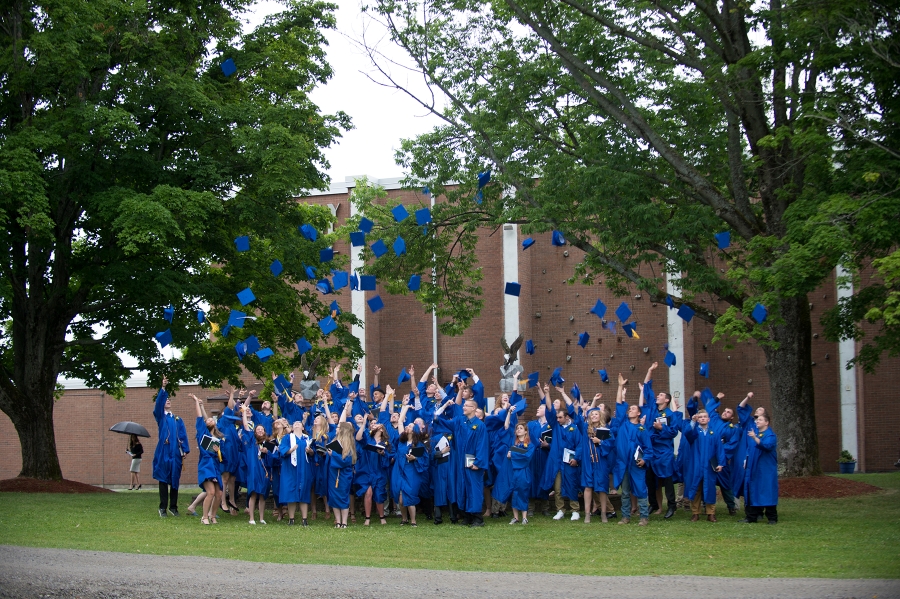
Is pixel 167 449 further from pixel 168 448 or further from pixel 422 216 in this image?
pixel 422 216

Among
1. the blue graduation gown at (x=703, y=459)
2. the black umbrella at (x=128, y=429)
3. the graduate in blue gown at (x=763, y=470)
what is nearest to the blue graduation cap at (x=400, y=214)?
the blue graduation gown at (x=703, y=459)

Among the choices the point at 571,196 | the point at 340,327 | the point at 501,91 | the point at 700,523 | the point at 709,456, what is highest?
the point at 501,91

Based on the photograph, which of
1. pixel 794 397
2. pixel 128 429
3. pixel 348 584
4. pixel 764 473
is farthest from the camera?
pixel 128 429

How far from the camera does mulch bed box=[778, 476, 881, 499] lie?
1661 cm

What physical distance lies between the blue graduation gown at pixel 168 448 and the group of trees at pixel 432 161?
14.4 feet

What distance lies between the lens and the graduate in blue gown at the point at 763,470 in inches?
508

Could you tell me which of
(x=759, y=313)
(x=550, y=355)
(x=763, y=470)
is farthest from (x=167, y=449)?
(x=550, y=355)

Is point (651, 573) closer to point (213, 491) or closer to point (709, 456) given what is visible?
point (709, 456)

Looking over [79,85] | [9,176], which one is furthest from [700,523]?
[79,85]

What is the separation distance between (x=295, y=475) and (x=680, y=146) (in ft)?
34.7

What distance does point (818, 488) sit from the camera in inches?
662

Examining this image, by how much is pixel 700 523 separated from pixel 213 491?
7.18 metres

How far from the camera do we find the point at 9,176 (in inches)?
679

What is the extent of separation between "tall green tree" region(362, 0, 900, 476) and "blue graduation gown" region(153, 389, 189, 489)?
7.46 m
